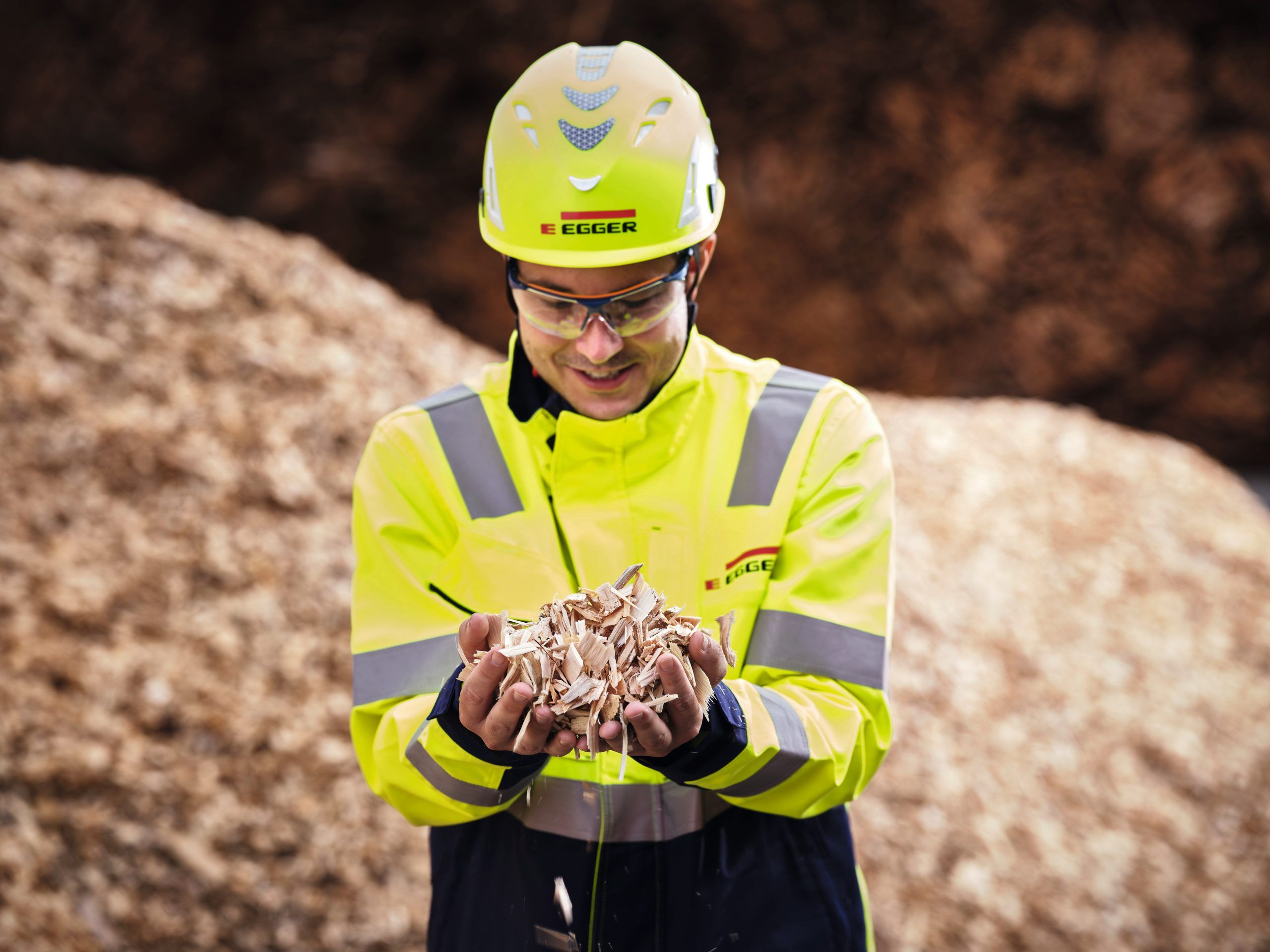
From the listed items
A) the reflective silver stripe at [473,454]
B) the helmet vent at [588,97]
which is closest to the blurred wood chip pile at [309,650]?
the reflective silver stripe at [473,454]

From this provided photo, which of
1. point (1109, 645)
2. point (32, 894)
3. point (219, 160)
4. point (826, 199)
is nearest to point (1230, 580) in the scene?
point (1109, 645)

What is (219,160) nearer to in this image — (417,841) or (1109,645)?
(417,841)

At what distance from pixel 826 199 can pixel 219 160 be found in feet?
15.6

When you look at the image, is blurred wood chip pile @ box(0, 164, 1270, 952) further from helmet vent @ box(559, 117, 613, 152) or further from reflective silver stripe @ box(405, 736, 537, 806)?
helmet vent @ box(559, 117, 613, 152)

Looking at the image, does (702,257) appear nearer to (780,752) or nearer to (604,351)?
(604,351)

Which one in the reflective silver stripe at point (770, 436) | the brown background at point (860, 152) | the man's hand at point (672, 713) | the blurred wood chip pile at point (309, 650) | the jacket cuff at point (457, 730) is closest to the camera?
the man's hand at point (672, 713)

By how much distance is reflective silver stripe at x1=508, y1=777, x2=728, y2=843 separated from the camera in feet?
5.79

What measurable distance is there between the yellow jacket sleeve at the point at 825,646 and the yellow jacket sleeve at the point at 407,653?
0.39m

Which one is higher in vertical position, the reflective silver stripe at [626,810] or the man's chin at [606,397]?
the man's chin at [606,397]

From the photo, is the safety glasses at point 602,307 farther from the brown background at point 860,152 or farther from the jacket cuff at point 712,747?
the brown background at point 860,152

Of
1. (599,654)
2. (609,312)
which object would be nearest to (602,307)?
(609,312)

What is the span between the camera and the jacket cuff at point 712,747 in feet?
4.91

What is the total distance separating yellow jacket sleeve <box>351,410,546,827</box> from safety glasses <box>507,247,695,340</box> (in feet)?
1.17

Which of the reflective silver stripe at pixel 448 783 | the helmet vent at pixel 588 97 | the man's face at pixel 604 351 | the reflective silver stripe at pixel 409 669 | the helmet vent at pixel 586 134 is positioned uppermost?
the helmet vent at pixel 588 97
